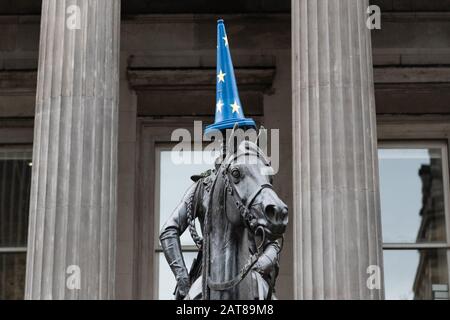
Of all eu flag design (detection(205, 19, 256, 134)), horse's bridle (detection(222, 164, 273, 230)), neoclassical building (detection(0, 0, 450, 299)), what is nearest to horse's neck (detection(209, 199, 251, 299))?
horse's bridle (detection(222, 164, 273, 230))

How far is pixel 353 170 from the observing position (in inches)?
484

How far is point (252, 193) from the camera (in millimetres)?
8383

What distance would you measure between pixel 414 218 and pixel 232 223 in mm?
10649

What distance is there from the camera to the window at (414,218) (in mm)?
18516

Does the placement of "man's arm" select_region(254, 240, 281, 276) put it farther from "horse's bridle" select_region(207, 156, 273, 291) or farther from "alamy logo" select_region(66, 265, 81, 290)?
"alamy logo" select_region(66, 265, 81, 290)

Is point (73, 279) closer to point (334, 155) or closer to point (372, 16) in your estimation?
point (334, 155)

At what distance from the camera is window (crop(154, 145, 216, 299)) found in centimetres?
1808

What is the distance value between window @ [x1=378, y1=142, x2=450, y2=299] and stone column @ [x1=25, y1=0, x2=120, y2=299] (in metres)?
7.51

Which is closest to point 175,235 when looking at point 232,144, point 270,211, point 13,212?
point 232,144

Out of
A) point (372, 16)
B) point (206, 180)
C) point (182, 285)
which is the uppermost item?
point (372, 16)
